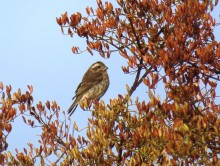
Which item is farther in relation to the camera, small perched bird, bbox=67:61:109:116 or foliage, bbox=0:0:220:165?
small perched bird, bbox=67:61:109:116

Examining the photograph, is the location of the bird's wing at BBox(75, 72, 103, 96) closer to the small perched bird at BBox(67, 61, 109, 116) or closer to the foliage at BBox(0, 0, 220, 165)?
the small perched bird at BBox(67, 61, 109, 116)

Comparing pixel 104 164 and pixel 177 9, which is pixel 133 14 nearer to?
pixel 177 9

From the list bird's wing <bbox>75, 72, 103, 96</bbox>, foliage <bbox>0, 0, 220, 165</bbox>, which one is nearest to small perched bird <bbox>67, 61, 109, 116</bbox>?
bird's wing <bbox>75, 72, 103, 96</bbox>

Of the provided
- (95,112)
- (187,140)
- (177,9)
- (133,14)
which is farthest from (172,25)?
(187,140)

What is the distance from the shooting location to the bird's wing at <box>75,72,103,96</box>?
17.2 m

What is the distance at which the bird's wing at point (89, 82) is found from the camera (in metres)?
17.2

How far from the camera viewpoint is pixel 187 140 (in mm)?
8312

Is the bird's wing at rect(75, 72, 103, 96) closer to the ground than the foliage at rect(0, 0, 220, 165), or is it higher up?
higher up

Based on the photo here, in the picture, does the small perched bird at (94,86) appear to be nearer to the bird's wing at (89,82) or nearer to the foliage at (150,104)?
the bird's wing at (89,82)

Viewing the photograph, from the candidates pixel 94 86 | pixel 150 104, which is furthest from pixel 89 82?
pixel 150 104

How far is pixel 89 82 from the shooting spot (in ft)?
57.2

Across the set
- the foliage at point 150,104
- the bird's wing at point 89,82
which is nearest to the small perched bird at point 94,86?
the bird's wing at point 89,82

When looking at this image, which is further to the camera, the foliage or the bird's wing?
the bird's wing

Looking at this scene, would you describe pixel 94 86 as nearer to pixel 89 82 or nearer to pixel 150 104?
pixel 89 82
